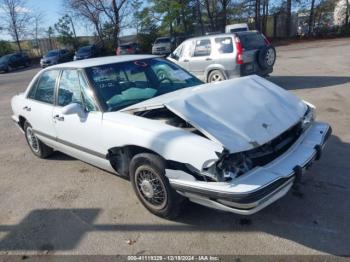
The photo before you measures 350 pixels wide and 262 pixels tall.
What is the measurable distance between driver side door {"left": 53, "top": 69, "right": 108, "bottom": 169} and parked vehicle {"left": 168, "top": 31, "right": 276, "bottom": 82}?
590 centimetres

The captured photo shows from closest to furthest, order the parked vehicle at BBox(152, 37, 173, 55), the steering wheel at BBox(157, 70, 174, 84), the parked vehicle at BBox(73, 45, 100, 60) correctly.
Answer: the steering wheel at BBox(157, 70, 174, 84), the parked vehicle at BBox(152, 37, 173, 55), the parked vehicle at BBox(73, 45, 100, 60)

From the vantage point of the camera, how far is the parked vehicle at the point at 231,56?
371 inches

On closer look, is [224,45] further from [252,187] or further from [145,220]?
[252,187]

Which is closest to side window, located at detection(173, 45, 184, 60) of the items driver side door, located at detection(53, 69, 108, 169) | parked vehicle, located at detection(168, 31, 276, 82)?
parked vehicle, located at detection(168, 31, 276, 82)

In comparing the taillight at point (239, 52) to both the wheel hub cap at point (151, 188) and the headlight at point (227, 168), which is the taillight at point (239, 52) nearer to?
the wheel hub cap at point (151, 188)

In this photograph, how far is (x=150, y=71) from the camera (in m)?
4.63

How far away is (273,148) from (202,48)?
751 cm

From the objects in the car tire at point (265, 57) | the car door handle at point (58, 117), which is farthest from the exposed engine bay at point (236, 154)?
the car tire at point (265, 57)

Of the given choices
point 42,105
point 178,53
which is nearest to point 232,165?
point 42,105

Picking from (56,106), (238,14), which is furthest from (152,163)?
(238,14)

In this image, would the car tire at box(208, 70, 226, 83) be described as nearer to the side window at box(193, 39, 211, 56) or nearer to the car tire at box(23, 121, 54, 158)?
the side window at box(193, 39, 211, 56)

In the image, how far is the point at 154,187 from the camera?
3494mm

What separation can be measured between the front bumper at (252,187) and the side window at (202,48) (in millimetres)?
7331

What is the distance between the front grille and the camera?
3.20 meters
